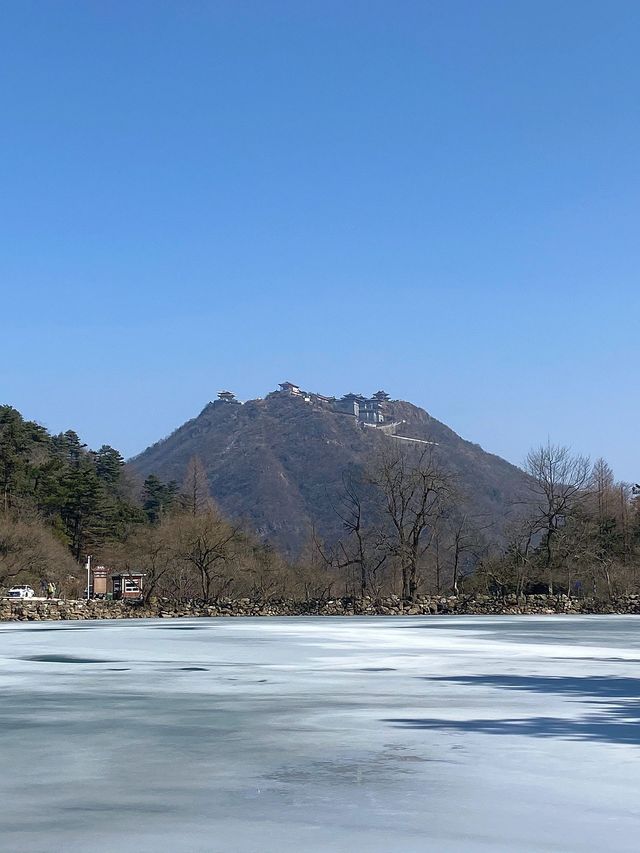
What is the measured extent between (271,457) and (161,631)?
139671mm

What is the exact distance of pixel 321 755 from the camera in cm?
720

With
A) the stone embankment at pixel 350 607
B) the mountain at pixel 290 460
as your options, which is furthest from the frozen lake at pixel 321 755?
the mountain at pixel 290 460

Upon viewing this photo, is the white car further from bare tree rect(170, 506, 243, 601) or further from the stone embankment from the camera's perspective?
bare tree rect(170, 506, 243, 601)

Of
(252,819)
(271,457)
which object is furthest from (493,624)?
(271,457)

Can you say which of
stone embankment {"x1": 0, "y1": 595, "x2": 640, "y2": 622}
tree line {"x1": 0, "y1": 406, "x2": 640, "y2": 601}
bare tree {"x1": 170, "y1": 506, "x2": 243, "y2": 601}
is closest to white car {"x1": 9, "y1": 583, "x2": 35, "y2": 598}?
tree line {"x1": 0, "y1": 406, "x2": 640, "y2": 601}

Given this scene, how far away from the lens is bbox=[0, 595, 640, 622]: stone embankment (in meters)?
35.2

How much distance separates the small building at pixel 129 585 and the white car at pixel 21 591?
14.7 ft

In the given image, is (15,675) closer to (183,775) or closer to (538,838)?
(183,775)

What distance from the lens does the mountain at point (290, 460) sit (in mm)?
134375

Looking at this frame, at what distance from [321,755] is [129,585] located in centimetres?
4424

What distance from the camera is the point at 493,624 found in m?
27.2

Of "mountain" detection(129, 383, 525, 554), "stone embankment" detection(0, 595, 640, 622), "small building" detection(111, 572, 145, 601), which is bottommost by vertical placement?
"stone embankment" detection(0, 595, 640, 622)

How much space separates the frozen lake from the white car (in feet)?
101

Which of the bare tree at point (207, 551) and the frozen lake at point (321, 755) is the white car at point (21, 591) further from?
the frozen lake at point (321, 755)
